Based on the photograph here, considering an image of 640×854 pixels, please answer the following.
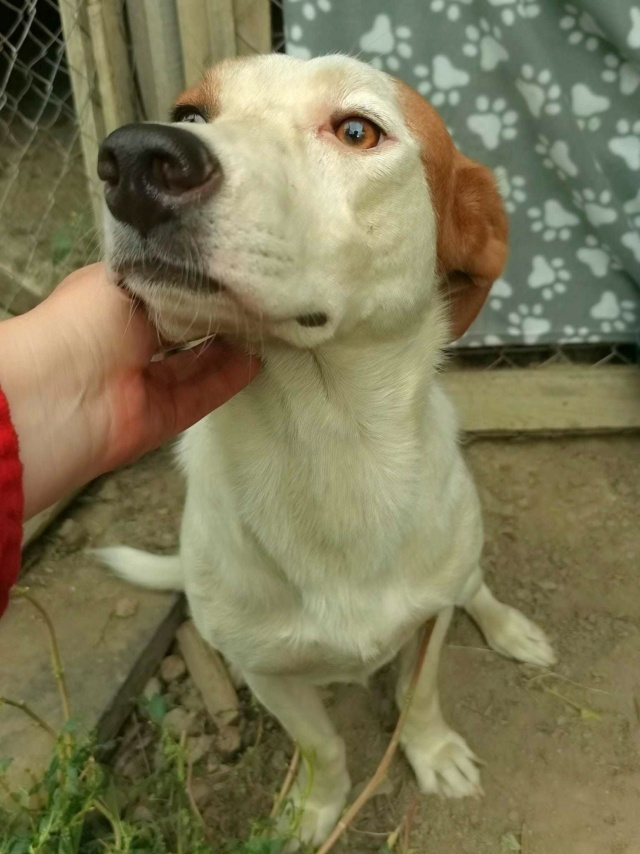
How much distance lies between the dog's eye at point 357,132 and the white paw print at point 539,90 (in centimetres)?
116

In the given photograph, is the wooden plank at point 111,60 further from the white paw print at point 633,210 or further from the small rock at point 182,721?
the small rock at point 182,721

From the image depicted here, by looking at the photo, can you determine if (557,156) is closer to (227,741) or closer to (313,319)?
(313,319)

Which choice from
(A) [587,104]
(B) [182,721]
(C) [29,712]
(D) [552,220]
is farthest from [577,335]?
(C) [29,712]

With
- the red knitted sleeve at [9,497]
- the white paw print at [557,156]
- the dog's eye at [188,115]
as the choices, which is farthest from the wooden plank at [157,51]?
the red knitted sleeve at [9,497]

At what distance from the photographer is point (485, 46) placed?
85.9 inches

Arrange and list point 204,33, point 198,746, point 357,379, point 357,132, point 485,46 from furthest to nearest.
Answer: point 204,33
point 485,46
point 198,746
point 357,379
point 357,132

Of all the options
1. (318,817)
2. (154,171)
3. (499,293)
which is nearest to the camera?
(154,171)

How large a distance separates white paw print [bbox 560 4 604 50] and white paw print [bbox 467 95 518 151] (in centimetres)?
24

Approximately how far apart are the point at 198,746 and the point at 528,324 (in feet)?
→ 5.47

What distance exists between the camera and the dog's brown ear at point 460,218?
1362 mm

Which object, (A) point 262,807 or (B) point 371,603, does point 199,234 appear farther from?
(A) point 262,807

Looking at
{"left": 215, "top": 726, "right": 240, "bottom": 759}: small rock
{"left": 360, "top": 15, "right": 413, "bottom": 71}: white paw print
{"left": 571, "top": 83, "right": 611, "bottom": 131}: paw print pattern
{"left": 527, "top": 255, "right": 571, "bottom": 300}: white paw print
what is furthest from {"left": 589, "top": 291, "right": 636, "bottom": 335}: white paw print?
{"left": 215, "top": 726, "right": 240, "bottom": 759}: small rock

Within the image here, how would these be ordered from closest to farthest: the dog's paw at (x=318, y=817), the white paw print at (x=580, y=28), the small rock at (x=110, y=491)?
the dog's paw at (x=318, y=817), the white paw print at (x=580, y=28), the small rock at (x=110, y=491)

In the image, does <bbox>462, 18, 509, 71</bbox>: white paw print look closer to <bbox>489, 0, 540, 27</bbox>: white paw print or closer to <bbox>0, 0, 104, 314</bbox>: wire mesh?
<bbox>489, 0, 540, 27</bbox>: white paw print
